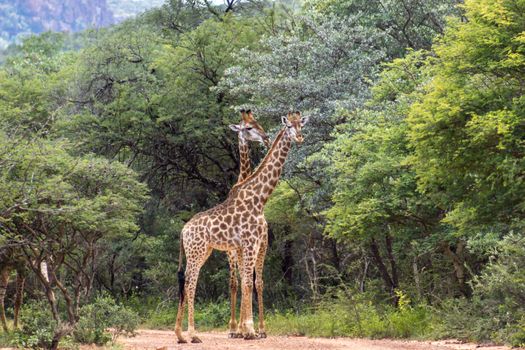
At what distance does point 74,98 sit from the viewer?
98.8ft

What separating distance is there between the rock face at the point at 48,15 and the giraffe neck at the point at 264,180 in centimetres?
16418

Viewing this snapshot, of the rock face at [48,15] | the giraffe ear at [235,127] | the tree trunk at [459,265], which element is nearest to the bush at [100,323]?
the giraffe ear at [235,127]

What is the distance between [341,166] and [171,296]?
12.0 m

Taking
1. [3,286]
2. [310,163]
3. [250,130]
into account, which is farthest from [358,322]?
[3,286]

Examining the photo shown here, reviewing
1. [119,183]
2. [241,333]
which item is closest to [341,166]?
[241,333]

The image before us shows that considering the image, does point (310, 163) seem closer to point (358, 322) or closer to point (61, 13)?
point (358, 322)

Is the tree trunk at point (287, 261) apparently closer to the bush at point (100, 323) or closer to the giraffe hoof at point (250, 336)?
the bush at point (100, 323)

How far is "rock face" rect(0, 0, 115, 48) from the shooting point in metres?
178

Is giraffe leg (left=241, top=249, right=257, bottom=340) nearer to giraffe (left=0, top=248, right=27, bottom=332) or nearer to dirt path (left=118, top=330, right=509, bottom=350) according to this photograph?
dirt path (left=118, top=330, right=509, bottom=350)

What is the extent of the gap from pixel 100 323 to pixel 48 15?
175 m

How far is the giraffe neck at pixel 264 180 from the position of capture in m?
16.7

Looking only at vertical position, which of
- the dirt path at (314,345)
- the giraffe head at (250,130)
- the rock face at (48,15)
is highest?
the rock face at (48,15)

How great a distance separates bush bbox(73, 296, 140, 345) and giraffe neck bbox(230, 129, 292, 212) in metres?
3.14

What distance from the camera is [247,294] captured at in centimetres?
1598
